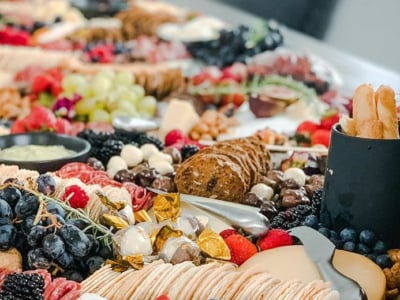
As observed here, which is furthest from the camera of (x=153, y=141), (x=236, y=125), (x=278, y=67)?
(x=278, y=67)

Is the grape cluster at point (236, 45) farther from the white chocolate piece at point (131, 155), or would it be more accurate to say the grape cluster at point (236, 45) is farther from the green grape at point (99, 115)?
the white chocolate piece at point (131, 155)

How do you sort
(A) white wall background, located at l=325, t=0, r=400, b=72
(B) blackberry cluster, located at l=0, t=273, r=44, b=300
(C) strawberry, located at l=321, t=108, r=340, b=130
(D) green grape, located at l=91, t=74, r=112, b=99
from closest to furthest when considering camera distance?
(B) blackberry cluster, located at l=0, t=273, r=44, b=300, (C) strawberry, located at l=321, t=108, r=340, b=130, (D) green grape, located at l=91, t=74, r=112, b=99, (A) white wall background, located at l=325, t=0, r=400, b=72

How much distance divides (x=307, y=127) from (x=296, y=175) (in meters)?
0.64

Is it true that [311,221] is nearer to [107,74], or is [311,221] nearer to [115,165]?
[115,165]

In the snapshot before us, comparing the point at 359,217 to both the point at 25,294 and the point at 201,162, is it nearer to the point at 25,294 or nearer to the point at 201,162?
the point at 201,162

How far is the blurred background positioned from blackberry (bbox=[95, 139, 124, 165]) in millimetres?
1420

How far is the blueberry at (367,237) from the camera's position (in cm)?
181

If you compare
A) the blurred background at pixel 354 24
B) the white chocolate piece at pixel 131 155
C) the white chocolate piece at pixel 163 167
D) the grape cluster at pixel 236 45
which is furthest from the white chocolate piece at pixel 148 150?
the grape cluster at pixel 236 45

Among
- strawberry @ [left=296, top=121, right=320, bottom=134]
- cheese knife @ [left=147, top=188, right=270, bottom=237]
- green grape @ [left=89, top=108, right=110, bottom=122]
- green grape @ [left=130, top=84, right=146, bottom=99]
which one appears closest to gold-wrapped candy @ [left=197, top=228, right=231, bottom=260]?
cheese knife @ [left=147, top=188, right=270, bottom=237]

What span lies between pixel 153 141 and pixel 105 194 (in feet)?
2.18

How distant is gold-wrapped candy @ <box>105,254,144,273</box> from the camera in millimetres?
1637

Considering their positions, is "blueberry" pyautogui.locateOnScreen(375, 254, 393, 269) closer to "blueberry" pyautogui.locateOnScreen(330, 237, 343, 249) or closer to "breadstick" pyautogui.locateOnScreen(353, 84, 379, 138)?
"blueberry" pyautogui.locateOnScreen(330, 237, 343, 249)

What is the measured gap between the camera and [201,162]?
216 cm

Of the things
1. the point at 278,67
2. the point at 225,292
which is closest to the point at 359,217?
the point at 225,292
